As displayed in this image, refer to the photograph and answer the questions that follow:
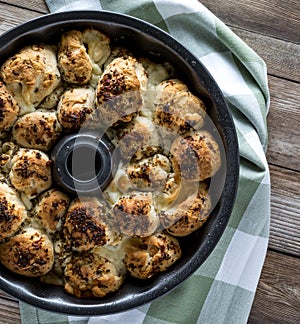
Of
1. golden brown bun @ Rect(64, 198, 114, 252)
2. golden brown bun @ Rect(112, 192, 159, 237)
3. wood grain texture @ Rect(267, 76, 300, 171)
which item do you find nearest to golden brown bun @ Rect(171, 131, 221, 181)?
golden brown bun @ Rect(112, 192, 159, 237)

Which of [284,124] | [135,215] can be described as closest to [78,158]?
[135,215]

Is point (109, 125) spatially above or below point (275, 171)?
above

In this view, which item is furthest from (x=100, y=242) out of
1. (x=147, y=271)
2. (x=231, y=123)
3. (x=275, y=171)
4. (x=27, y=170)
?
(x=275, y=171)

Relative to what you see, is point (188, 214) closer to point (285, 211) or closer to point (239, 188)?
point (239, 188)

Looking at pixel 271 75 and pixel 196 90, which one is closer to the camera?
pixel 196 90

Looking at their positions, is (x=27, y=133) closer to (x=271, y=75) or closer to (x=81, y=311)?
(x=81, y=311)

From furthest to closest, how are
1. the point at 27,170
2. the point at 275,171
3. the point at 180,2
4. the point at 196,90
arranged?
the point at 275,171 < the point at 180,2 < the point at 196,90 < the point at 27,170

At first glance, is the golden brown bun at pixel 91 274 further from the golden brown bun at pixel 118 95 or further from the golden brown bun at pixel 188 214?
the golden brown bun at pixel 118 95

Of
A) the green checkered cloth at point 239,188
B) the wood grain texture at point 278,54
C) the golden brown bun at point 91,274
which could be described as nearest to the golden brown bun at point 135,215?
the golden brown bun at point 91,274
